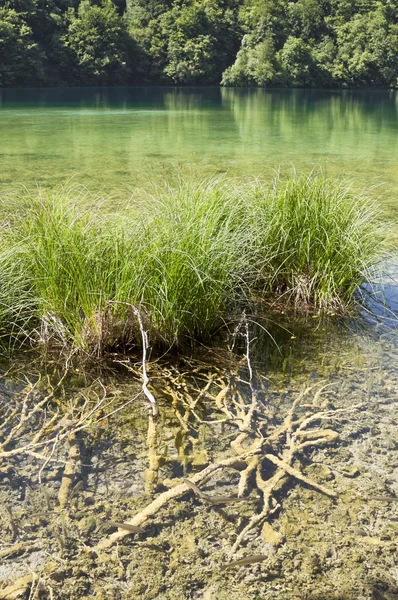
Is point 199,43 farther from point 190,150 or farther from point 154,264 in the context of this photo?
point 154,264

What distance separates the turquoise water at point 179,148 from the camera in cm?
690

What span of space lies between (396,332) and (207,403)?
3.36ft

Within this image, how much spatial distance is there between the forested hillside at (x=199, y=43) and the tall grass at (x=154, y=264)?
33111mm

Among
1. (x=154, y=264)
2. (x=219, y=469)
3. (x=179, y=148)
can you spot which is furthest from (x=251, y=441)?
(x=179, y=148)

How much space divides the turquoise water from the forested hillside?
21.5 metres

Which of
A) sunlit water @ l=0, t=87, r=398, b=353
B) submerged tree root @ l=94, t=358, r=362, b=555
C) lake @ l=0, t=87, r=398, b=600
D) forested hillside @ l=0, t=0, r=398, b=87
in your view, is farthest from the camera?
forested hillside @ l=0, t=0, r=398, b=87

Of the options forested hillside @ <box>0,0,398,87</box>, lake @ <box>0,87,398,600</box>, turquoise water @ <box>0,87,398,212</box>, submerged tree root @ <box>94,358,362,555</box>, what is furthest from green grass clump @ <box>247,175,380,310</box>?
forested hillside @ <box>0,0,398,87</box>

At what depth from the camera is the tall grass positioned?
2.23 m

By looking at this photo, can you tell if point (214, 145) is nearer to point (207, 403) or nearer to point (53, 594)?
point (207, 403)

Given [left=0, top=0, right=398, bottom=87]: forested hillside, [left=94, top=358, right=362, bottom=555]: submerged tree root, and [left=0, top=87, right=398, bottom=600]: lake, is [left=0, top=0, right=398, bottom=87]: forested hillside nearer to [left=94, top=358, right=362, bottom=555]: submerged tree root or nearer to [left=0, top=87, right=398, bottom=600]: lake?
[left=0, top=87, right=398, bottom=600]: lake

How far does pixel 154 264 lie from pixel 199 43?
139 ft

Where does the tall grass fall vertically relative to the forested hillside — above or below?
below

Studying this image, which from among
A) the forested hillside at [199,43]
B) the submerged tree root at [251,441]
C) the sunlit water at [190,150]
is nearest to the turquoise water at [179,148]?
the sunlit water at [190,150]

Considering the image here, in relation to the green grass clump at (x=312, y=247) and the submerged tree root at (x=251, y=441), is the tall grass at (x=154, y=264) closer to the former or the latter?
the green grass clump at (x=312, y=247)
